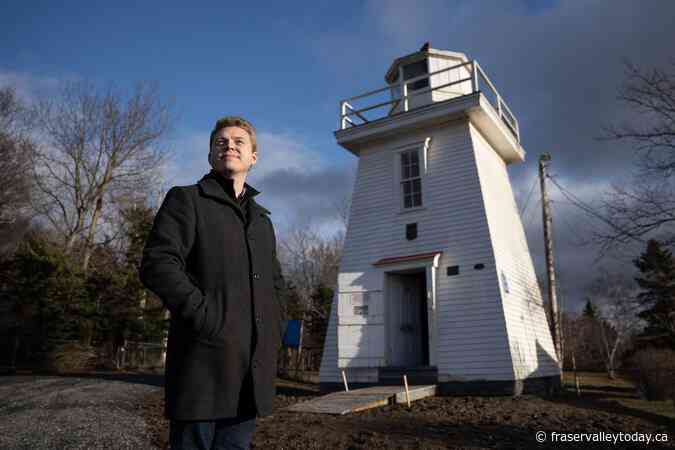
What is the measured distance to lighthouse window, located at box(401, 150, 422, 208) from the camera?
13.1 m

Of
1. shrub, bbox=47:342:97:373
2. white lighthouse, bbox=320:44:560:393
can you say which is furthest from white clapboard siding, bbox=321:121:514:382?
shrub, bbox=47:342:97:373

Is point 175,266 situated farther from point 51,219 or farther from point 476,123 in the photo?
point 51,219

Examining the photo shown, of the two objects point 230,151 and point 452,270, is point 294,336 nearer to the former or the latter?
point 452,270

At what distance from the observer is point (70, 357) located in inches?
705

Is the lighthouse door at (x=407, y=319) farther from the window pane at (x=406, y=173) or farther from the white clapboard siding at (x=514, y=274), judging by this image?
the window pane at (x=406, y=173)

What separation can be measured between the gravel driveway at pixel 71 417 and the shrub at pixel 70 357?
6880 mm

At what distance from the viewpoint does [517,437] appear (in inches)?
252

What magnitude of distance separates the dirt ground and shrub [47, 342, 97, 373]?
10.2 metres

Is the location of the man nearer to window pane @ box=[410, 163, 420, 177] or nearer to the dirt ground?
the dirt ground

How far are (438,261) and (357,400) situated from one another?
14.8 feet

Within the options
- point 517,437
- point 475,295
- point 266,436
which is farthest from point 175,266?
point 475,295

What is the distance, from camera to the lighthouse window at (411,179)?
43.0 ft

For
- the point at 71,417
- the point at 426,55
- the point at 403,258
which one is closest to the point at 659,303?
the point at 403,258

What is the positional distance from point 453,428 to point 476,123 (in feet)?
28.1
